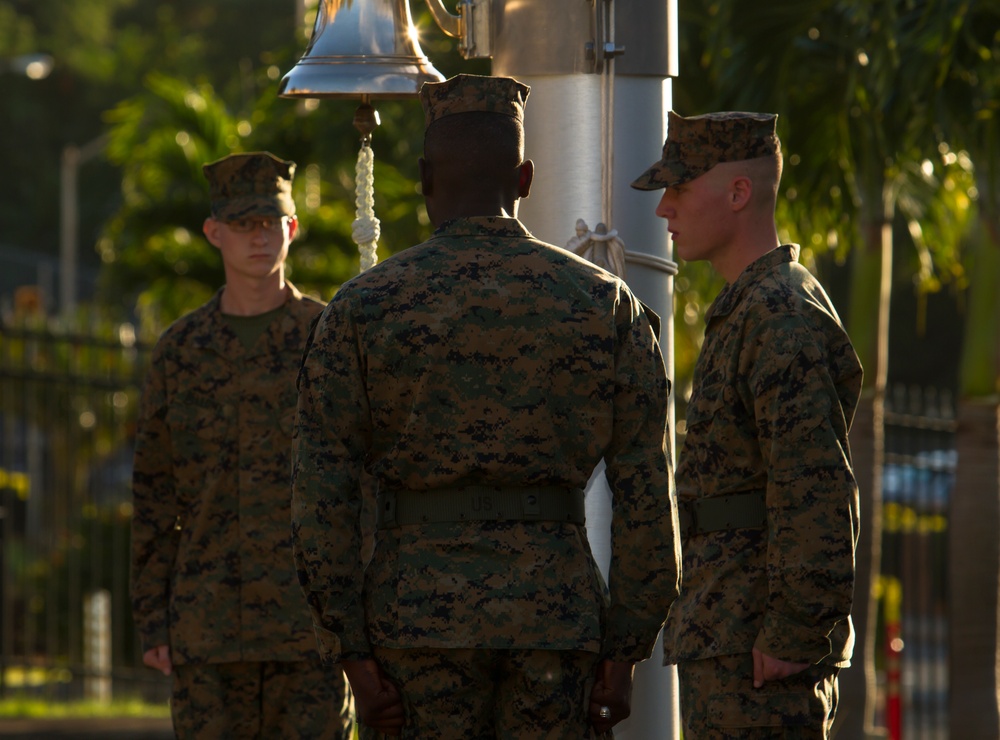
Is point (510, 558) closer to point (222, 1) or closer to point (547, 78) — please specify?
point (547, 78)

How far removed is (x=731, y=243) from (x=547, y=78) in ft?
2.57

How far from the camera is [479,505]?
3123 mm

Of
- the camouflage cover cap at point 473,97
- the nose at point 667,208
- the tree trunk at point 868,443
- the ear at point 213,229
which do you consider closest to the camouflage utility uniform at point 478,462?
the camouflage cover cap at point 473,97

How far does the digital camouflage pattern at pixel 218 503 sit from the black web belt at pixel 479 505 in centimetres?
172

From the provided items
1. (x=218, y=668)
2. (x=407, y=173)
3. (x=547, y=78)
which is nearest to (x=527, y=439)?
(x=547, y=78)

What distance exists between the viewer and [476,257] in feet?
10.5

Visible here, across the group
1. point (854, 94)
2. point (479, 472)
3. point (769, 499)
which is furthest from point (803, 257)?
point (479, 472)

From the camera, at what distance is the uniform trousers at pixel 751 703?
347 cm

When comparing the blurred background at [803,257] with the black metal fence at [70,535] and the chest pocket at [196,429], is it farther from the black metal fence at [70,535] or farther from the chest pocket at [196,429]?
the chest pocket at [196,429]

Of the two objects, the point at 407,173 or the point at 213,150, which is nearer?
the point at 407,173

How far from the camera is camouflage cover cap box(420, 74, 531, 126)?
3236mm

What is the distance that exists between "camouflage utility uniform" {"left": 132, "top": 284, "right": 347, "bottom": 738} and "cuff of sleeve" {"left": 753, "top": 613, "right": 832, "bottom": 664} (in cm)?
174

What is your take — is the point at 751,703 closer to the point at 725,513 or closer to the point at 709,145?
the point at 725,513

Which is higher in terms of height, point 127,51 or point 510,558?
point 127,51
